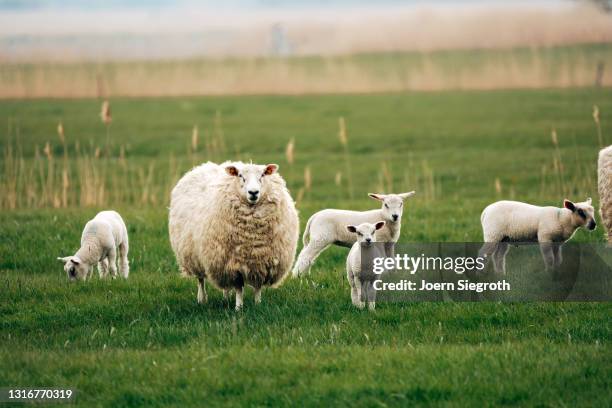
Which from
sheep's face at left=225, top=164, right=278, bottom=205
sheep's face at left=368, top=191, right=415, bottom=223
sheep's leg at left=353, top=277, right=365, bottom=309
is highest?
sheep's face at left=225, top=164, right=278, bottom=205

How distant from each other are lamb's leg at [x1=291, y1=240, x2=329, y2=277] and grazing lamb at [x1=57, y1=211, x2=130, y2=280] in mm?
1973

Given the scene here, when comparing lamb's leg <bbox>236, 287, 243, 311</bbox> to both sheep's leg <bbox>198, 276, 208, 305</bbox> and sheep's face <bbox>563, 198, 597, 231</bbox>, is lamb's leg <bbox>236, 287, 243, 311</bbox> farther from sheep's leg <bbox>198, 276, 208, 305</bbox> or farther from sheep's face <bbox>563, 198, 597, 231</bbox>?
sheep's face <bbox>563, 198, 597, 231</bbox>

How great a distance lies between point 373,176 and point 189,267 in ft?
40.8

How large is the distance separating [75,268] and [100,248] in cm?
42

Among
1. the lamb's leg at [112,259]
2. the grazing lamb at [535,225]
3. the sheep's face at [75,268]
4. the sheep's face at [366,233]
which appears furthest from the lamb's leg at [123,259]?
the grazing lamb at [535,225]

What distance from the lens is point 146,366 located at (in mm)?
7484

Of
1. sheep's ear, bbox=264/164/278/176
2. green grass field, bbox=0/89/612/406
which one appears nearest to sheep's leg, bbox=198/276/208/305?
green grass field, bbox=0/89/612/406

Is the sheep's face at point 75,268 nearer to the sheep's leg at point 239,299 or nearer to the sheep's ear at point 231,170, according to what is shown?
the sheep's leg at point 239,299

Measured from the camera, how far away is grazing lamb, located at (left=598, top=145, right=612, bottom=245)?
11.0 metres

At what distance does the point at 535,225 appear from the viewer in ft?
33.3

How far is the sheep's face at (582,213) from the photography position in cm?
981

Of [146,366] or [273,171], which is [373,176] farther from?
[146,366]

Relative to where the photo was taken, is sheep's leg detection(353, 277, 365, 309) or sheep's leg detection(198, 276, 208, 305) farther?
sheep's leg detection(198, 276, 208, 305)

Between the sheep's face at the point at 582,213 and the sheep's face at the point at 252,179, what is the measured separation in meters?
3.09
